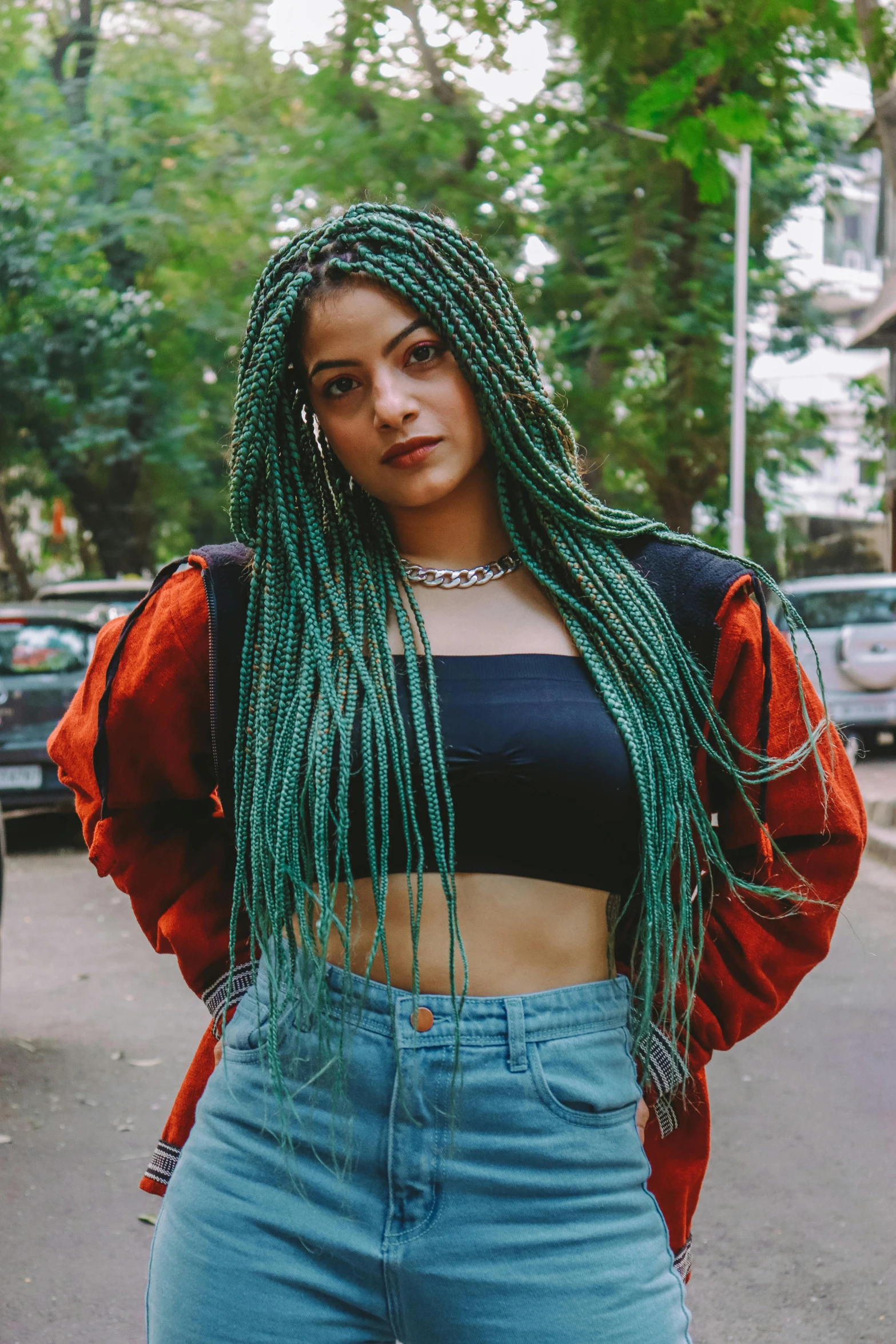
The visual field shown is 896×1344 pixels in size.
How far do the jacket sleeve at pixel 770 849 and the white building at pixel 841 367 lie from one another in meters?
13.5

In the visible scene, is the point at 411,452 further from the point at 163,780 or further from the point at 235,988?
the point at 235,988

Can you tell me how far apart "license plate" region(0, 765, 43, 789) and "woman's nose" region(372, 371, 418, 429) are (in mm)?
8426

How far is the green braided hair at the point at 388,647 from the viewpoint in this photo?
178cm

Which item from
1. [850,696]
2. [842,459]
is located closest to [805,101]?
[850,696]

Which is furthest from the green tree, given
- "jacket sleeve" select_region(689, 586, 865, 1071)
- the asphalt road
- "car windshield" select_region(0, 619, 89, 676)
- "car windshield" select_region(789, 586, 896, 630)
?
"jacket sleeve" select_region(689, 586, 865, 1071)

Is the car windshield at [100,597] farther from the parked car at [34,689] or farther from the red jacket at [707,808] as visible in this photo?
the red jacket at [707,808]

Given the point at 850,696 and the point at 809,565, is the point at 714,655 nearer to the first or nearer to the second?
the point at 850,696

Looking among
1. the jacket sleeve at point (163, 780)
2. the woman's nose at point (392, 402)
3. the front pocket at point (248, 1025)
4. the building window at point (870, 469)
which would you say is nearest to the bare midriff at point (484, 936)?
the front pocket at point (248, 1025)

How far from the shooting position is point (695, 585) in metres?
1.94

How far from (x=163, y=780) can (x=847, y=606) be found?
531 inches

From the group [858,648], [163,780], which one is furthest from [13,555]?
[163,780]

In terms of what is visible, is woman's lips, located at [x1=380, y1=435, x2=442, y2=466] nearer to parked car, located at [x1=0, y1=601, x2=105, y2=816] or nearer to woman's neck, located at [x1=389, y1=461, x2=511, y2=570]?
woman's neck, located at [x1=389, y1=461, x2=511, y2=570]

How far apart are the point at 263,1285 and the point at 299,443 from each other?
1047mm

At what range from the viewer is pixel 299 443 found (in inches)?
79.6
